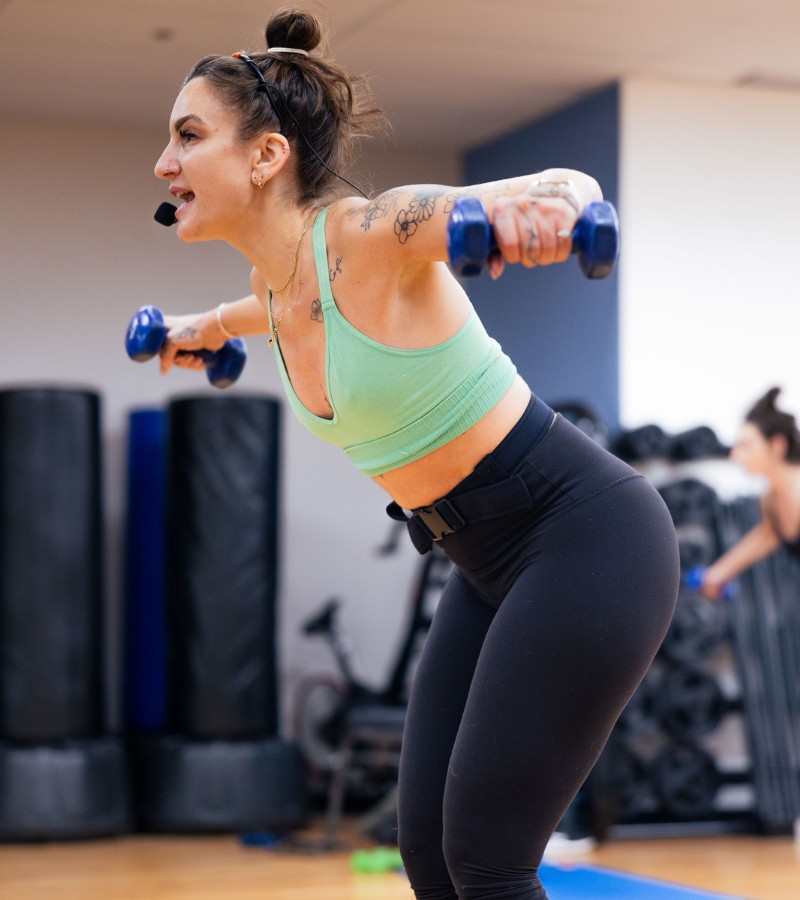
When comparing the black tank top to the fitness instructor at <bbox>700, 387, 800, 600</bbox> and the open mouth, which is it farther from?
the open mouth

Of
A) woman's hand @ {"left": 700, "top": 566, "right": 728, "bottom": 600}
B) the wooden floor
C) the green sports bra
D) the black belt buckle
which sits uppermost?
the green sports bra

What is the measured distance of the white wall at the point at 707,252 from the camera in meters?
5.21

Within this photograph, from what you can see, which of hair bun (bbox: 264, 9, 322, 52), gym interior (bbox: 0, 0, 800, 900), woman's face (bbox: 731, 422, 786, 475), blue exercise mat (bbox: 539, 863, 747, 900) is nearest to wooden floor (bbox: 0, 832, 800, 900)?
gym interior (bbox: 0, 0, 800, 900)

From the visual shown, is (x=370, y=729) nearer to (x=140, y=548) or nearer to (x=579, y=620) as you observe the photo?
(x=140, y=548)

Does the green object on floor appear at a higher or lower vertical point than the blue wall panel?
lower

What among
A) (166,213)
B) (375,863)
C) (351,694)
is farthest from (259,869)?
(166,213)

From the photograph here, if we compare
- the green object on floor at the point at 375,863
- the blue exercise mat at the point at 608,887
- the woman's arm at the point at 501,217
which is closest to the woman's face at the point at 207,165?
the woman's arm at the point at 501,217

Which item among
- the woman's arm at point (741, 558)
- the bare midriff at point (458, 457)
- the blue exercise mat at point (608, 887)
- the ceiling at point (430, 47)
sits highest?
the ceiling at point (430, 47)

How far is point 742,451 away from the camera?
15.3ft

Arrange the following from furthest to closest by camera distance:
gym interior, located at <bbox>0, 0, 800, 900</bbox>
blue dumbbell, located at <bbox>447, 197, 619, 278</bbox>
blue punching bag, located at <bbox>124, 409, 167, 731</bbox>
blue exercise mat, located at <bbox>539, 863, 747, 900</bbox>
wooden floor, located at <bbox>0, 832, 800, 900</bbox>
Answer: blue punching bag, located at <bbox>124, 409, 167, 731</bbox> → gym interior, located at <bbox>0, 0, 800, 900</bbox> → wooden floor, located at <bbox>0, 832, 800, 900</bbox> → blue exercise mat, located at <bbox>539, 863, 747, 900</bbox> → blue dumbbell, located at <bbox>447, 197, 619, 278</bbox>

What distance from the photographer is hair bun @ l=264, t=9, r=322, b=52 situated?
1.93 meters

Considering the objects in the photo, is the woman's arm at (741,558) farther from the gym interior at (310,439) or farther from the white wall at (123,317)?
the white wall at (123,317)

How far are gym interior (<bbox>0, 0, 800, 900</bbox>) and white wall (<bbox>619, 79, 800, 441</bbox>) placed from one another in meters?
0.01

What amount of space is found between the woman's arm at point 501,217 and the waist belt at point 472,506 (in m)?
0.30
